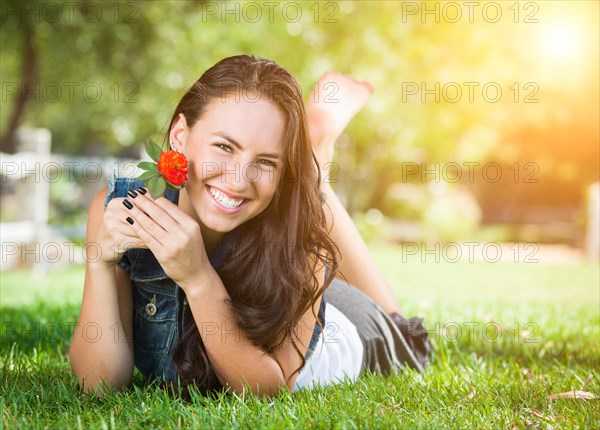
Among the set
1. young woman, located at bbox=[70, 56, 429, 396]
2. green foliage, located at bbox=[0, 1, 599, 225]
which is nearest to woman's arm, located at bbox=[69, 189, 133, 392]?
young woman, located at bbox=[70, 56, 429, 396]

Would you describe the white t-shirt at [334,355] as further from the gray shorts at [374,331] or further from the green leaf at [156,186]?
the green leaf at [156,186]

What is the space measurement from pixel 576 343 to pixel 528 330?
52 centimetres

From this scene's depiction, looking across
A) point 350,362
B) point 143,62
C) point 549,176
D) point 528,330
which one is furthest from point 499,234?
point 350,362

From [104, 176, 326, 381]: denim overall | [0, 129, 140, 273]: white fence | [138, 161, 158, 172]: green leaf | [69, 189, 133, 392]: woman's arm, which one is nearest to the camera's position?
Result: [138, 161, 158, 172]: green leaf

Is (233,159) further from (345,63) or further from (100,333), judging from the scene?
(345,63)

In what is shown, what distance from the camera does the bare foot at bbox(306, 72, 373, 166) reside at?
3.66 metres

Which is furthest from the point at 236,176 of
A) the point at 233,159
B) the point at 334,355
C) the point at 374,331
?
the point at 374,331

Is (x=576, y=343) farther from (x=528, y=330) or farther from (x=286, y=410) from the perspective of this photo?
(x=286, y=410)

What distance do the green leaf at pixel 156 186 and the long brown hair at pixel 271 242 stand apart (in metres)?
0.29

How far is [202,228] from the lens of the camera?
2.57m

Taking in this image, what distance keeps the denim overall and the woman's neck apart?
2 cm

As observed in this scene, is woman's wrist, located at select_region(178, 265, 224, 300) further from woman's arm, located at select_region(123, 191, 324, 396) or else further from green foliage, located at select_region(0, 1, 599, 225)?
green foliage, located at select_region(0, 1, 599, 225)

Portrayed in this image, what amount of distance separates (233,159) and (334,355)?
102 centimetres

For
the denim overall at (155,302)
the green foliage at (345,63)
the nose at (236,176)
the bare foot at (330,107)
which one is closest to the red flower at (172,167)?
the nose at (236,176)
